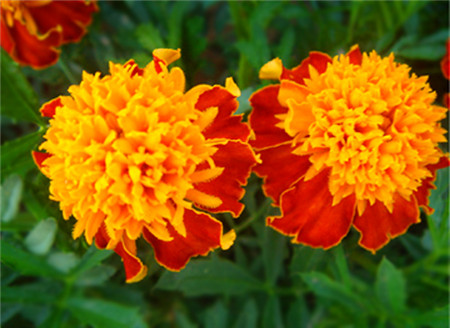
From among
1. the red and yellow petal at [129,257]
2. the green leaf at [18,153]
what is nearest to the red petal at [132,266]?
the red and yellow petal at [129,257]

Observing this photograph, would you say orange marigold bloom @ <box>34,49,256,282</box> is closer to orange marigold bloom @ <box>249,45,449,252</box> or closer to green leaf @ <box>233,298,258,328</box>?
orange marigold bloom @ <box>249,45,449,252</box>

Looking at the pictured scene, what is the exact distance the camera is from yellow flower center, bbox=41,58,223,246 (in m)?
0.67

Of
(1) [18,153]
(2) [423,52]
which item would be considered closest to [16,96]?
(1) [18,153]

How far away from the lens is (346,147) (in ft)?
2.51

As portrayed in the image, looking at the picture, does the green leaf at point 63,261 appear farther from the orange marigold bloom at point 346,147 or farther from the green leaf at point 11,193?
the orange marigold bloom at point 346,147

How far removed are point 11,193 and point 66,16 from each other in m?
0.42

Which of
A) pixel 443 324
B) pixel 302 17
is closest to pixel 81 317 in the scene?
pixel 443 324

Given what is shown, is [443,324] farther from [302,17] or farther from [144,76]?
[302,17]

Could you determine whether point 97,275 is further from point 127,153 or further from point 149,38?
point 149,38

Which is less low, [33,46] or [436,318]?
[33,46]

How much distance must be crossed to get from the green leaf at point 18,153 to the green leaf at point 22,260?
0.13m

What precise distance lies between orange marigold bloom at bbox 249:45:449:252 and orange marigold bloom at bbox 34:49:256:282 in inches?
3.7

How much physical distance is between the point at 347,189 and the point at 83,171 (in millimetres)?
393

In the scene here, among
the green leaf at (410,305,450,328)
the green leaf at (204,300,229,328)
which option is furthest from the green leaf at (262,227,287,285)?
the green leaf at (410,305,450,328)
